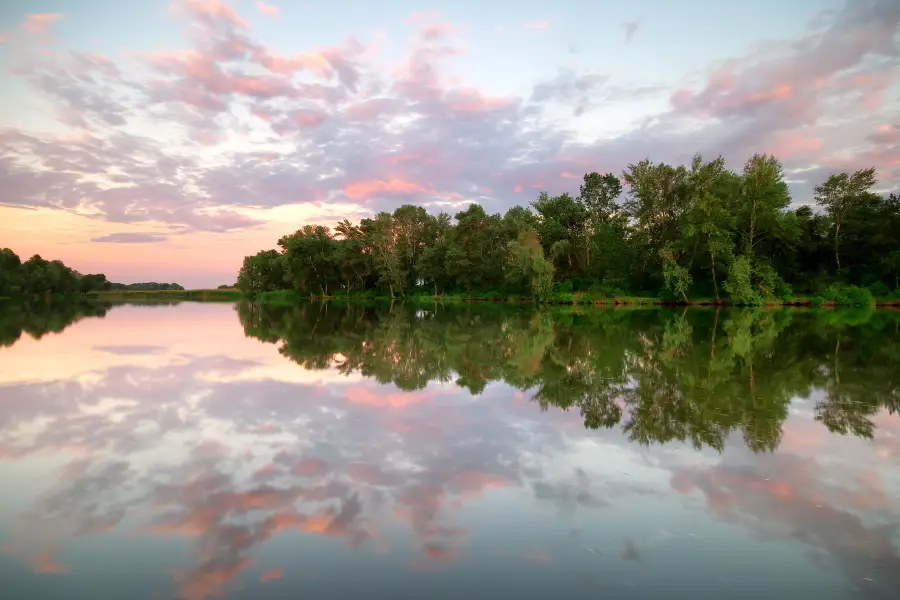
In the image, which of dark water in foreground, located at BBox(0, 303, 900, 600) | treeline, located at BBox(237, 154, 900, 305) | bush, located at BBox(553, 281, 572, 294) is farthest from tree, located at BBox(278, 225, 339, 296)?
dark water in foreground, located at BBox(0, 303, 900, 600)

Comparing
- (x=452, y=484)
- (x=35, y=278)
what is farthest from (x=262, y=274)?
(x=452, y=484)

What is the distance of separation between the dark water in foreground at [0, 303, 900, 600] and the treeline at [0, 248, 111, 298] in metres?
125

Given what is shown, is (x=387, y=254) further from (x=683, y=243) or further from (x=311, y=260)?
(x=683, y=243)

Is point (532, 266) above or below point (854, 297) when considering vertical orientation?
above

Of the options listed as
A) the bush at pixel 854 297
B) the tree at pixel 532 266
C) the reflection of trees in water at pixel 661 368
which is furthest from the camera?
the tree at pixel 532 266

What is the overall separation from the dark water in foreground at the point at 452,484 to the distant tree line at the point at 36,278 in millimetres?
125968

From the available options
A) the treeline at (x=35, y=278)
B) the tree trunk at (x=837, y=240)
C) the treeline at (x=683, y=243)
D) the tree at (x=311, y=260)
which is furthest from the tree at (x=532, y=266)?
the treeline at (x=35, y=278)

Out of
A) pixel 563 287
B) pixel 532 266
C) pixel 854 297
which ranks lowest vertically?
pixel 854 297

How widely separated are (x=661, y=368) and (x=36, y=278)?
140509 mm

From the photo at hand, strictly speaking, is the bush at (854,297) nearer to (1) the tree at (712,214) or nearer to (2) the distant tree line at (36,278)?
(1) the tree at (712,214)

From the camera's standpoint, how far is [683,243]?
5225 cm

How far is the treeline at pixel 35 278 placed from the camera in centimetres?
10869

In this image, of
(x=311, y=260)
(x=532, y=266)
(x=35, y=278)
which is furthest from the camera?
(x=35, y=278)

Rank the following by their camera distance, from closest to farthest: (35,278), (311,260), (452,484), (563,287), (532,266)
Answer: (452,484), (532,266), (563,287), (311,260), (35,278)
